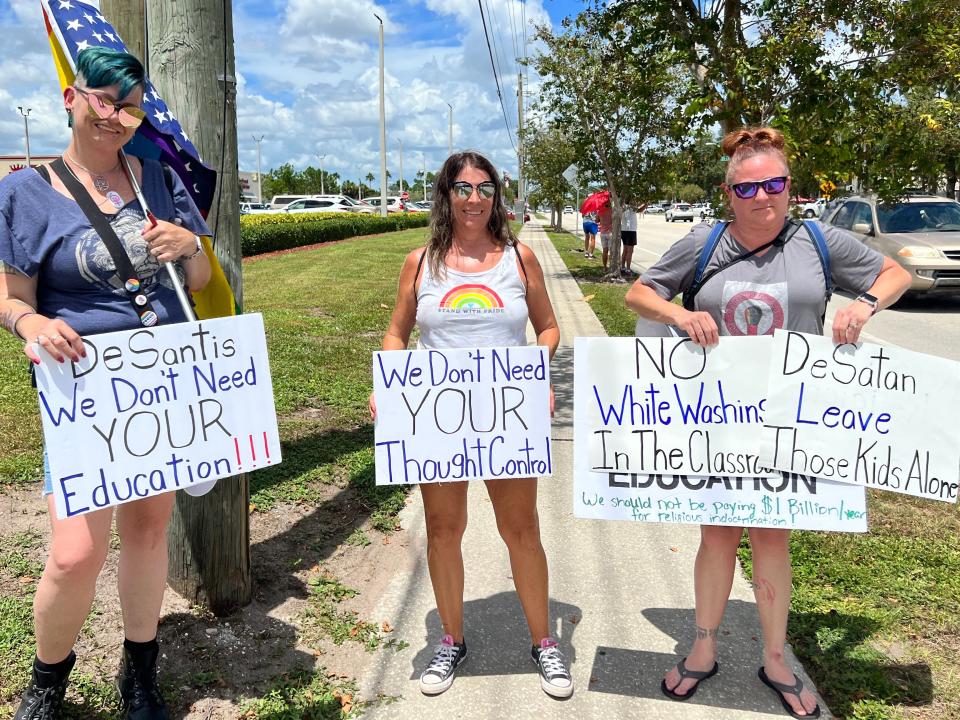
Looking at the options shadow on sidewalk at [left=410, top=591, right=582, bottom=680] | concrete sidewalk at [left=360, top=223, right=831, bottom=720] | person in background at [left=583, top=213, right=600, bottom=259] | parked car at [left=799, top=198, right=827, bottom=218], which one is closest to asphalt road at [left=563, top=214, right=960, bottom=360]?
parked car at [left=799, top=198, right=827, bottom=218]

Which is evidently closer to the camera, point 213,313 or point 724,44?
point 213,313

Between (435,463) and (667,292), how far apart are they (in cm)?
99

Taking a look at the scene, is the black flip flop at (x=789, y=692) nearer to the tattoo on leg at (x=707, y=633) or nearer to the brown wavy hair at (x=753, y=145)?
the tattoo on leg at (x=707, y=633)

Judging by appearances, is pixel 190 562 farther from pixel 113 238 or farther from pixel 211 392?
pixel 113 238

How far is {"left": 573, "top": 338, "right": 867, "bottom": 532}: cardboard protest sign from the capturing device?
2594 millimetres

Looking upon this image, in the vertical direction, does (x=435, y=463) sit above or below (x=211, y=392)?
below

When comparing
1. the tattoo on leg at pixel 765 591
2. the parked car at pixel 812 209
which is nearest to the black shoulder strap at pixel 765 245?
the tattoo on leg at pixel 765 591

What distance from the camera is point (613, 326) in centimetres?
987

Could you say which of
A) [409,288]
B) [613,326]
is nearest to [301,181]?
[613,326]

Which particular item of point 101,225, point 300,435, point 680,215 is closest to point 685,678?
point 101,225

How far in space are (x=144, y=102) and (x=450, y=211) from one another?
1060mm

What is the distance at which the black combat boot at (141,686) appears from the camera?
256cm

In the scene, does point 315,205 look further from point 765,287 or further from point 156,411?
point 765,287

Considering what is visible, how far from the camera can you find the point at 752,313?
2.59 metres
